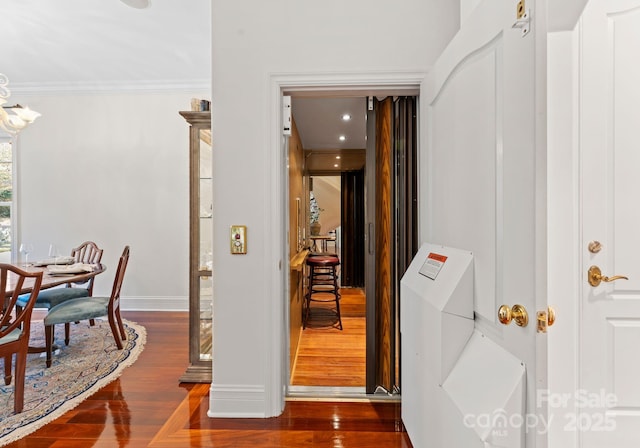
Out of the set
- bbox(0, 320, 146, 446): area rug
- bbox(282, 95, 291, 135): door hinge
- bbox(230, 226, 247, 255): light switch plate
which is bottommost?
bbox(0, 320, 146, 446): area rug

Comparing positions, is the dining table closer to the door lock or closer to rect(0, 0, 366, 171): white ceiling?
rect(0, 0, 366, 171): white ceiling

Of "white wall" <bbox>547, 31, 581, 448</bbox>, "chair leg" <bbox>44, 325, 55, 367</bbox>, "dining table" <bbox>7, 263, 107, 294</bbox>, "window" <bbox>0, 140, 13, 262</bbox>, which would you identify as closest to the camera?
"white wall" <bbox>547, 31, 581, 448</bbox>

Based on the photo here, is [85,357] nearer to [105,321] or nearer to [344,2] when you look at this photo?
[105,321]

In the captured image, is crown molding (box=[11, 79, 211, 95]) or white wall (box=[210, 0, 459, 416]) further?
crown molding (box=[11, 79, 211, 95])

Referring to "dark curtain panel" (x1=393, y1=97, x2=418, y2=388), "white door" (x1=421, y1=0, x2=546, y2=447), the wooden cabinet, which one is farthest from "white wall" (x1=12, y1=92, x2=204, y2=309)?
"white door" (x1=421, y1=0, x2=546, y2=447)

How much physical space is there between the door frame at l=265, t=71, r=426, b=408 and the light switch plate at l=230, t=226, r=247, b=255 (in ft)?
0.52

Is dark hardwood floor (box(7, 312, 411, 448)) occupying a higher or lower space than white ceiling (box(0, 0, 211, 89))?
lower

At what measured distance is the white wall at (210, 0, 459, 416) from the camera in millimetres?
1932

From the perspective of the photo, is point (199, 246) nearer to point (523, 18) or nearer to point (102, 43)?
point (523, 18)

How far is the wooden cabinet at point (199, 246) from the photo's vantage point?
7.84 ft

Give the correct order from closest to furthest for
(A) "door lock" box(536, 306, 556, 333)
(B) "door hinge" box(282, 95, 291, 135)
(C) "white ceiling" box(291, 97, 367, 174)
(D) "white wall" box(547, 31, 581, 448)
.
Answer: (A) "door lock" box(536, 306, 556, 333) → (D) "white wall" box(547, 31, 581, 448) → (B) "door hinge" box(282, 95, 291, 135) → (C) "white ceiling" box(291, 97, 367, 174)

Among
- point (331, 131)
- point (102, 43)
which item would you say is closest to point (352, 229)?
point (331, 131)

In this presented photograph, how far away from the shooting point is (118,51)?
10.9ft

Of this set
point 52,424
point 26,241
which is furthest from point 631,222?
point 26,241
